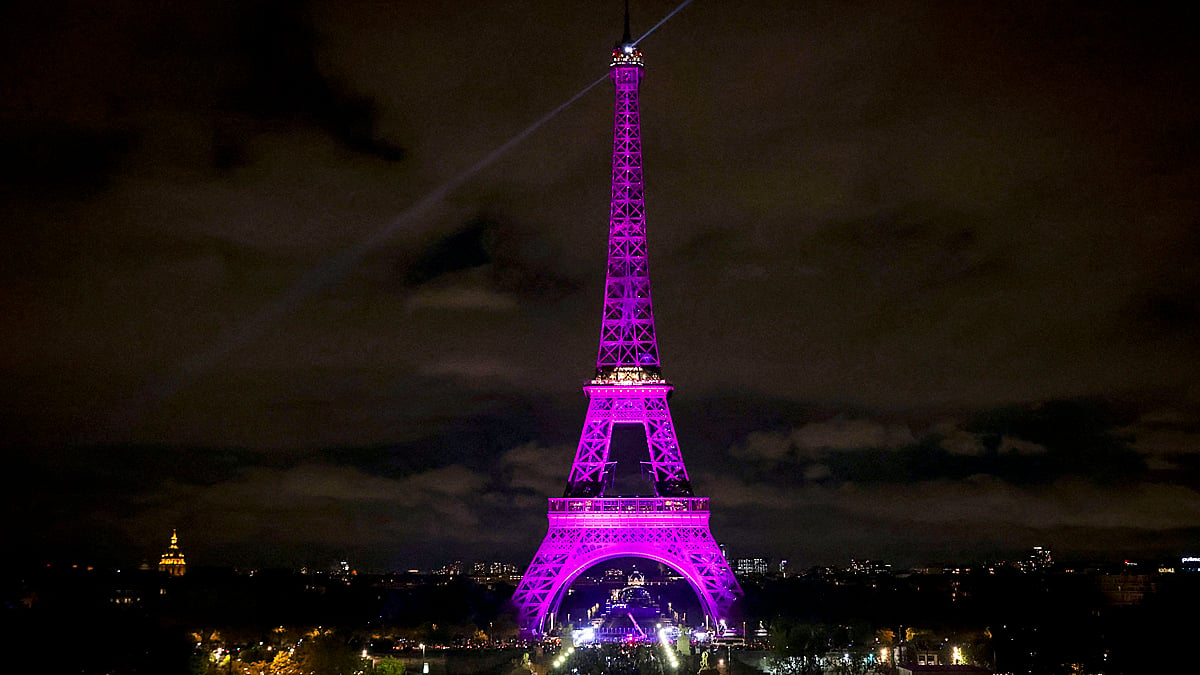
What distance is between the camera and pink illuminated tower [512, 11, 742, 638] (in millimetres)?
85500

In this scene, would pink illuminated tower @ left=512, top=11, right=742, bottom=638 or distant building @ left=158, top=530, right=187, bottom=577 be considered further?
distant building @ left=158, top=530, right=187, bottom=577

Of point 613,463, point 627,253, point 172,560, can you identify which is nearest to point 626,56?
point 627,253

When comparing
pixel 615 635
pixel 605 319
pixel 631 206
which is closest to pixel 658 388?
pixel 605 319

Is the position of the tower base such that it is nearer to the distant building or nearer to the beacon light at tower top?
the beacon light at tower top

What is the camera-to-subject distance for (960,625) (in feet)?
299

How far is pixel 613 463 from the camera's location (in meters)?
89.1

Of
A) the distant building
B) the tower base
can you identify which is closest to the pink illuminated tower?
the tower base

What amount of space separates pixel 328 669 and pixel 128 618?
943cm

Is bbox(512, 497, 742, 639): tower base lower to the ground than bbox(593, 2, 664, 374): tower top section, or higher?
lower

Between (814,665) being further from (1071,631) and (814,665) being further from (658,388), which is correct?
(658,388)

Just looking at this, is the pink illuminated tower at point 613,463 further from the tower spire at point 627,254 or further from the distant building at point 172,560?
the distant building at point 172,560

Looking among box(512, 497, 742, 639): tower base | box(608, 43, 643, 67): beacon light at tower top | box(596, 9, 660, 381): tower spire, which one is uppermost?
box(608, 43, 643, 67): beacon light at tower top

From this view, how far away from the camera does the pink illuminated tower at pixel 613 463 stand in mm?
85500

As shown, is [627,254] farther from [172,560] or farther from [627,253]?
[172,560]
